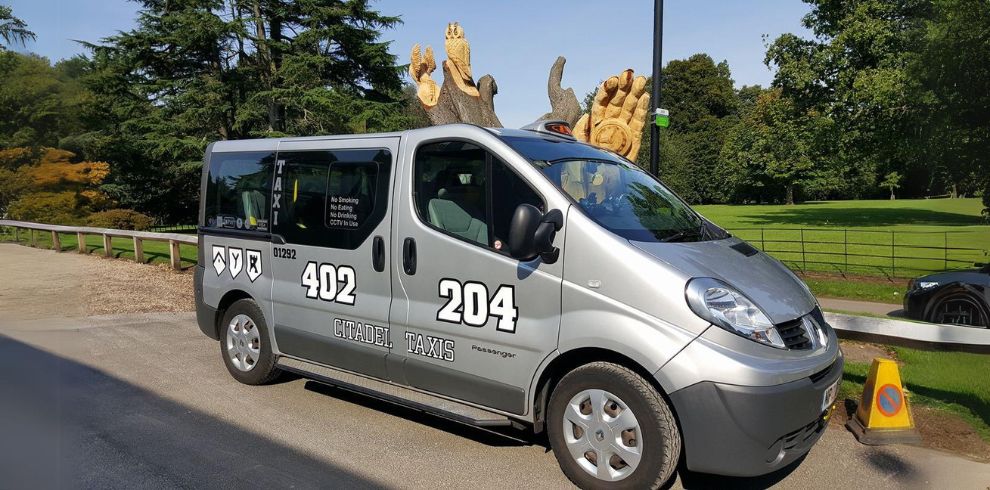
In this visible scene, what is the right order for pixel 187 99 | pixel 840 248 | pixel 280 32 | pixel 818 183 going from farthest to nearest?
pixel 818 183
pixel 280 32
pixel 187 99
pixel 840 248

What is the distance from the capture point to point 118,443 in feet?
15.0

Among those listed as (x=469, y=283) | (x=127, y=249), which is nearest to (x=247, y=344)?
(x=469, y=283)

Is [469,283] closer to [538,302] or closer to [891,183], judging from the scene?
[538,302]

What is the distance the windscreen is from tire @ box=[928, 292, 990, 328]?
511 centimetres

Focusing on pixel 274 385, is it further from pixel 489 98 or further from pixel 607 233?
pixel 489 98

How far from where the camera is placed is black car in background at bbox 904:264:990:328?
7672 millimetres

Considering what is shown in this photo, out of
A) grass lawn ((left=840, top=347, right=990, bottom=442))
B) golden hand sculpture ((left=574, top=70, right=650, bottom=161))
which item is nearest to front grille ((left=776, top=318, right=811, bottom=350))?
grass lawn ((left=840, top=347, right=990, bottom=442))

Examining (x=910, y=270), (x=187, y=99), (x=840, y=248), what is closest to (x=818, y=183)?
(x=840, y=248)

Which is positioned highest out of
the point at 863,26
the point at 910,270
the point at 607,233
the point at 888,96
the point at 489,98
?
the point at 863,26

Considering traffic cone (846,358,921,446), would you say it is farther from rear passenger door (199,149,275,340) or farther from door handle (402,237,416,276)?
rear passenger door (199,149,275,340)

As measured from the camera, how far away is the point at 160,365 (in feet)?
22.2

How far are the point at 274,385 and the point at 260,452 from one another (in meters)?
1.66

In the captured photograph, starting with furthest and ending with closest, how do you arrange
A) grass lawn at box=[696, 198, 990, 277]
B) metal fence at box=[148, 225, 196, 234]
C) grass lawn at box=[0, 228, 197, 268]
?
1. metal fence at box=[148, 225, 196, 234]
2. grass lawn at box=[696, 198, 990, 277]
3. grass lawn at box=[0, 228, 197, 268]

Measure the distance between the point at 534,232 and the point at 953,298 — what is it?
22.4 ft
